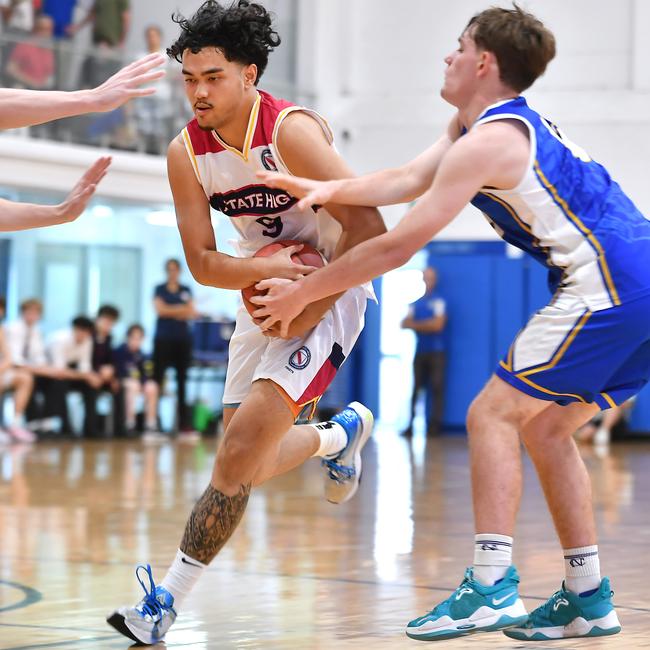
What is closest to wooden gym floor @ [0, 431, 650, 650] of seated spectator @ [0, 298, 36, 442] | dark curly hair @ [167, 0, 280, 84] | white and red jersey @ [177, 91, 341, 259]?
white and red jersey @ [177, 91, 341, 259]

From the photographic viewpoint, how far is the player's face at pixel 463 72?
12.1 feet

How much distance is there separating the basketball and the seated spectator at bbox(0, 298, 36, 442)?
9742 millimetres

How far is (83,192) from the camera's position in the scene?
451cm

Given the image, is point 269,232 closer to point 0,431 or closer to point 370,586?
point 370,586

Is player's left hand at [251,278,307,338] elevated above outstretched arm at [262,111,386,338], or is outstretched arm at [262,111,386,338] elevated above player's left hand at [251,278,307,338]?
outstretched arm at [262,111,386,338]

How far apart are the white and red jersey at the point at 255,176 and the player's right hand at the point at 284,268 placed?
0.80 ft

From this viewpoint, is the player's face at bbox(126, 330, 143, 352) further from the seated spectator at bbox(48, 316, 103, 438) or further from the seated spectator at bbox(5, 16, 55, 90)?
the seated spectator at bbox(5, 16, 55, 90)

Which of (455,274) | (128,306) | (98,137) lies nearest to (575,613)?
(98,137)

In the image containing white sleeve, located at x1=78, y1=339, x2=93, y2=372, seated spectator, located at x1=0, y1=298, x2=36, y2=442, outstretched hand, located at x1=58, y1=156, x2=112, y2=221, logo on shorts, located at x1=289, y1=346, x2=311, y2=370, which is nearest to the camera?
logo on shorts, located at x1=289, y1=346, x2=311, y2=370

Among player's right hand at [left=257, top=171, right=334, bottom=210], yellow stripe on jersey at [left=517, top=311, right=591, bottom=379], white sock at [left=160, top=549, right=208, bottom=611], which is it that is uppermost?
player's right hand at [left=257, top=171, right=334, bottom=210]

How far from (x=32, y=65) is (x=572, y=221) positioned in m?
11.0

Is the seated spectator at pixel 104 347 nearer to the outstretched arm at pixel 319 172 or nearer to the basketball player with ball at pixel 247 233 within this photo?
the basketball player with ball at pixel 247 233

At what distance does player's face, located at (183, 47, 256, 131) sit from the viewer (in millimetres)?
3953

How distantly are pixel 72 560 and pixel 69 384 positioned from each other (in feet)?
28.5
